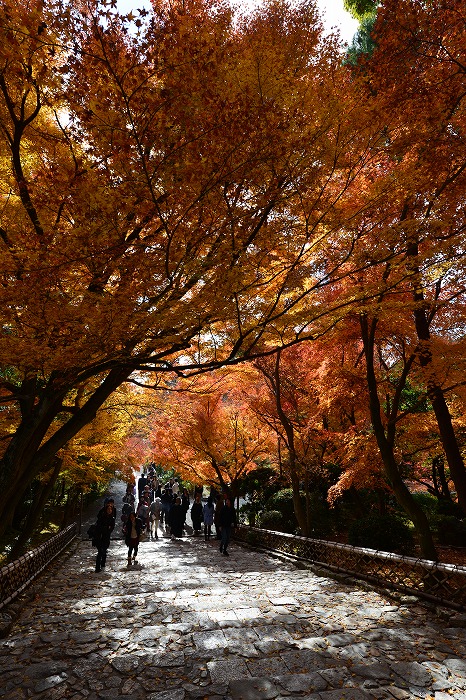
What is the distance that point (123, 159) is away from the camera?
436cm

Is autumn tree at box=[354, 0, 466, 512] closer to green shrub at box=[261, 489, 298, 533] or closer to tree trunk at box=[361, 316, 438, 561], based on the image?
tree trunk at box=[361, 316, 438, 561]

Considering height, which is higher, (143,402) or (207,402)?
(207,402)

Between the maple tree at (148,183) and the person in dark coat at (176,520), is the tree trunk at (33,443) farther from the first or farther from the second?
the person in dark coat at (176,520)

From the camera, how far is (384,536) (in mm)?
10172

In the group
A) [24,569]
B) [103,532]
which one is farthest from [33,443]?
[103,532]

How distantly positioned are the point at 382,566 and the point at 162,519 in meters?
13.9

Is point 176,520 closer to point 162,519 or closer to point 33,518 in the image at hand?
point 162,519

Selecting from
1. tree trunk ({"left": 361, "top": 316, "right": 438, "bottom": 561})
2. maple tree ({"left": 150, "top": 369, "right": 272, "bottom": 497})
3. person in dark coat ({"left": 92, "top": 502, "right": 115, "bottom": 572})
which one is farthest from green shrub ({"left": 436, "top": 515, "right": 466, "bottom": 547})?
person in dark coat ({"left": 92, "top": 502, "right": 115, "bottom": 572})

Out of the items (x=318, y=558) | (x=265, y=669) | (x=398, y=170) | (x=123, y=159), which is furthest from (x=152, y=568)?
(x=398, y=170)

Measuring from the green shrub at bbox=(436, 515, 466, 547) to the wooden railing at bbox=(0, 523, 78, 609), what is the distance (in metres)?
13.1

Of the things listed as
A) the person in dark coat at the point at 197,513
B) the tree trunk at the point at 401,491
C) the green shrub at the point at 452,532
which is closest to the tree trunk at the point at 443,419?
the tree trunk at the point at 401,491

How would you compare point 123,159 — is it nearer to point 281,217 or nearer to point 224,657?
point 281,217

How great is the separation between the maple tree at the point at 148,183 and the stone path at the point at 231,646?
245 cm

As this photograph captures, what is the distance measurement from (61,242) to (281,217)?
312 cm
